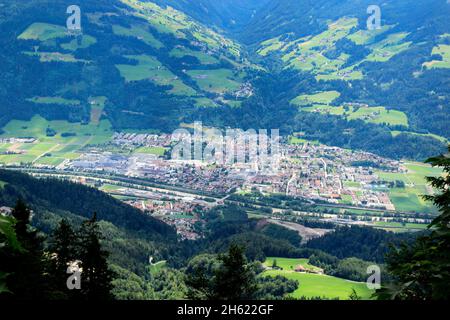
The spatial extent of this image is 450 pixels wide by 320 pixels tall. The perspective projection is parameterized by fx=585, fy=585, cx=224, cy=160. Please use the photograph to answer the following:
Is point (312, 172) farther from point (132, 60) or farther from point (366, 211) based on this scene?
point (132, 60)

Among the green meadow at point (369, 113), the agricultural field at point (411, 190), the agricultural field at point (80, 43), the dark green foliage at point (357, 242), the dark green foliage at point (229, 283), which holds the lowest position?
the dark green foliage at point (357, 242)

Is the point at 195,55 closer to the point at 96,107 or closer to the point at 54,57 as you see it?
the point at 54,57

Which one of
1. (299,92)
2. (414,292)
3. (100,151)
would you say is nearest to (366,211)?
(100,151)

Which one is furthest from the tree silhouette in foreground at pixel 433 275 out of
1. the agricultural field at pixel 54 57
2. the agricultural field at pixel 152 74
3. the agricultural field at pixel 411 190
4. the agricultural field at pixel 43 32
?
the agricultural field at pixel 43 32

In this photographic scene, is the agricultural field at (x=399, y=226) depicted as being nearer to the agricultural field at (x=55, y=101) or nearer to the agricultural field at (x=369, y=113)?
the agricultural field at (x=369, y=113)

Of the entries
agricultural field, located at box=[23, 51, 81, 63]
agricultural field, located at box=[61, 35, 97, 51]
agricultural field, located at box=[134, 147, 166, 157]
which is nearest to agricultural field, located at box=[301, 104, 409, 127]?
agricultural field, located at box=[134, 147, 166, 157]

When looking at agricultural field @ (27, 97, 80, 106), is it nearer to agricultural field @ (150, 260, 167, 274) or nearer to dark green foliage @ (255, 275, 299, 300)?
agricultural field @ (150, 260, 167, 274)
